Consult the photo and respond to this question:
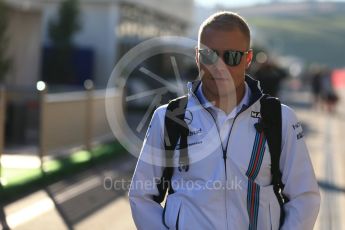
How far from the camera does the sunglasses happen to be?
10.4 ft

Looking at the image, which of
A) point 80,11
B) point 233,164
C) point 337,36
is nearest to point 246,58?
point 233,164

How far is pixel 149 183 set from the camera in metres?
3.27

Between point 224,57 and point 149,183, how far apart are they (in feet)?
2.10

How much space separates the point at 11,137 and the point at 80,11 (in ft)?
47.4

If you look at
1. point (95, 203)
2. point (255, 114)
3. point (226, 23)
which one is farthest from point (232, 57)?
point (95, 203)

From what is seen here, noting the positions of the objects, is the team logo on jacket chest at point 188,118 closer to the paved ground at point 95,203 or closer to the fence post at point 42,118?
the paved ground at point 95,203

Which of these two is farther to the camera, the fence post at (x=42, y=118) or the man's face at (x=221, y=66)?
the fence post at (x=42, y=118)

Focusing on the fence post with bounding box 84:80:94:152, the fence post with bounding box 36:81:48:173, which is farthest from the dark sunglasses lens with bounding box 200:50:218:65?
the fence post with bounding box 84:80:94:152

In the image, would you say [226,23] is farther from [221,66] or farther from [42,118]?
[42,118]

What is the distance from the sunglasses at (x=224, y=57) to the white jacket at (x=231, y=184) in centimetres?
18

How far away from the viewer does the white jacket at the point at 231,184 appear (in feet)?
10.3

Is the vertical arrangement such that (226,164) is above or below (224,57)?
below

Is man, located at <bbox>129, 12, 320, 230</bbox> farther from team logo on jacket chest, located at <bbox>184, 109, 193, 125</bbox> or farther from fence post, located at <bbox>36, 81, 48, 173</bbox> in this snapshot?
fence post, located at <bbox>36, 81, 48, 173</bbox>

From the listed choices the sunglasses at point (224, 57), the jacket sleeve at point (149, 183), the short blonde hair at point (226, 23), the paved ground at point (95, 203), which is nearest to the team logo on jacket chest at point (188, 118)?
the jacket sleeve at point (149, 183)
